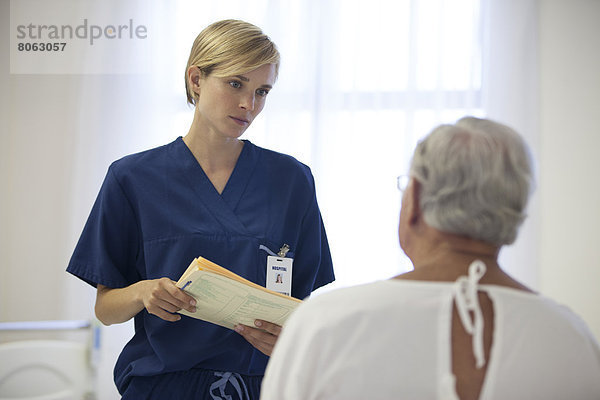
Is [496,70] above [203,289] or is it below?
above

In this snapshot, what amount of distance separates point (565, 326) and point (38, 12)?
125 inches

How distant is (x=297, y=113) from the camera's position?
3229 millimetres

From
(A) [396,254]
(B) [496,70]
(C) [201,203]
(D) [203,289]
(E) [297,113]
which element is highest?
(B) [496,70]

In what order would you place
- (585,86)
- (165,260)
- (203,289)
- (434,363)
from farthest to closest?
(585,86), (165,260), (203,289), (434,363)

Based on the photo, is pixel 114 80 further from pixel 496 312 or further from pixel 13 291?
pixel 496 312

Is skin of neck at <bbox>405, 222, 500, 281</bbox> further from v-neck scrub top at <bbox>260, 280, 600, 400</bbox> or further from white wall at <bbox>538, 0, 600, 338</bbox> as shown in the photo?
white wall at <bbox>538, 0, 600, 338</bbox>

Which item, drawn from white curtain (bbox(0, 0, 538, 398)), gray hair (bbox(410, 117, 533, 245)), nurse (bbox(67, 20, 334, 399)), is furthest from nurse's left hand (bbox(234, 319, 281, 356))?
white curtain (bbox(0, 0, 538, 398))

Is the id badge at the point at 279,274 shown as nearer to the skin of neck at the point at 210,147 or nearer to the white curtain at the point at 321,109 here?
the skin of neck at the point at 210,147

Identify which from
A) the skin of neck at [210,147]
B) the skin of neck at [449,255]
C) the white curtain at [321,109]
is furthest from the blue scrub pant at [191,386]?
the white curtain at [321,109]

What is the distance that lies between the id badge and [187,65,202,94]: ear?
490mm

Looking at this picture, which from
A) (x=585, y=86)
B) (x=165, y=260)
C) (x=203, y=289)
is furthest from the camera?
(x=585, y=86)

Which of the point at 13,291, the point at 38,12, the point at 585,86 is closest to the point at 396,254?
the point at 585,86

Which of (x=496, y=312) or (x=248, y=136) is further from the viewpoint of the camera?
(x=248, y=136)

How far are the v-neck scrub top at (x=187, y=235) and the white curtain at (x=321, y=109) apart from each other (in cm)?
148
